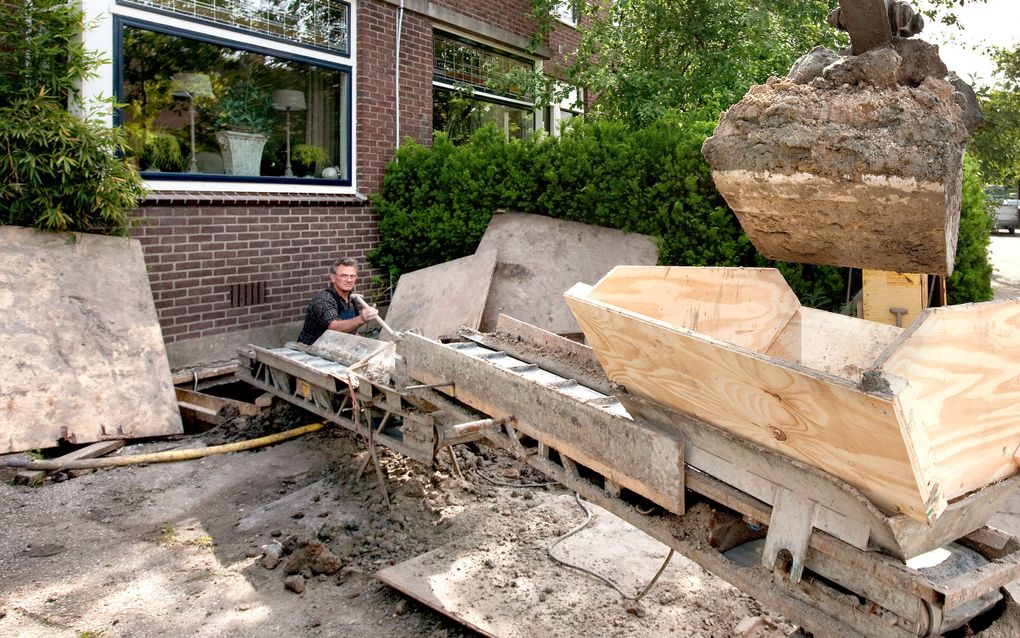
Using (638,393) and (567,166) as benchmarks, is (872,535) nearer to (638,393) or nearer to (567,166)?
(638,393)

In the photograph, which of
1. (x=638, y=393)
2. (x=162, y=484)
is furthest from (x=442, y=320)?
(x=638, y=393)

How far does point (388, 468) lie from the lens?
539cm

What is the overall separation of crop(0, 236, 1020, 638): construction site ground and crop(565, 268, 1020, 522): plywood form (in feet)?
4.37

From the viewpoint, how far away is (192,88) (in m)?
7.64

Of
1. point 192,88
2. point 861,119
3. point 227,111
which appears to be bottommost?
point 861,119

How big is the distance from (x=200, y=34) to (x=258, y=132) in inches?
43.4

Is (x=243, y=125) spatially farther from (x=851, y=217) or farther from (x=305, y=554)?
(x=851, y=217)

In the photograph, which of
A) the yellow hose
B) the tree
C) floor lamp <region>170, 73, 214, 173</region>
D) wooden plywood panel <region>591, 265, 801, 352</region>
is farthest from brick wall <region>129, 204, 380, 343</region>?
the tree

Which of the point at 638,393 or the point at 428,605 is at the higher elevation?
the point at 638,393

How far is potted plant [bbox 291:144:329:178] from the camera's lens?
862cm

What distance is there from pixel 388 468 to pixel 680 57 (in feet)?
21.9

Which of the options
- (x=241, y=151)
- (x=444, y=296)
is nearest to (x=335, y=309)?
(x=444, y=296)

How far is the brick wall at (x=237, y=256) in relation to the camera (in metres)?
7.31

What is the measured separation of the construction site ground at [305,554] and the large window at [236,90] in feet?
10.1
